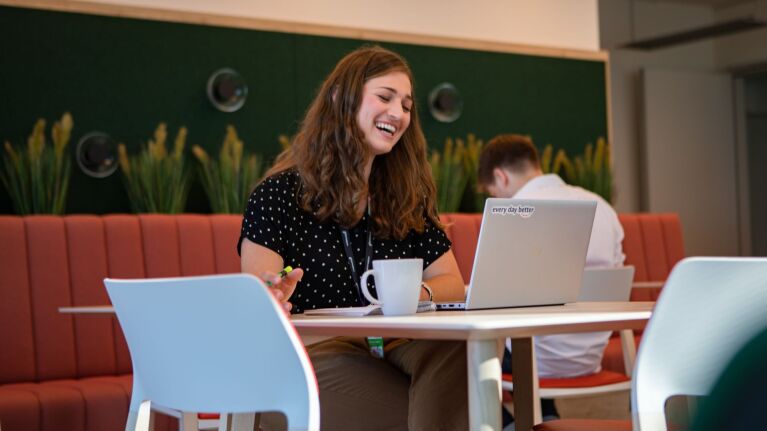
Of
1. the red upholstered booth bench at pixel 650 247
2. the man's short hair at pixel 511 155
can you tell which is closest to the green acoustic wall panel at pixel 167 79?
the man's short hair at pixel 511 155

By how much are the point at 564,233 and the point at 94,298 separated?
2719mm

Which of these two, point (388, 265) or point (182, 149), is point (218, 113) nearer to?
point (182, 149)

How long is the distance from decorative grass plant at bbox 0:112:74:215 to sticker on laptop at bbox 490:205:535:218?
10.3ft

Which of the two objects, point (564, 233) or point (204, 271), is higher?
point (564, 233)

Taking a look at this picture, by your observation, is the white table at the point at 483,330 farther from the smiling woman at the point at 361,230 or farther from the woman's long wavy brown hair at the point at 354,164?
the woman's long wavy brown hair at the point at 354,164

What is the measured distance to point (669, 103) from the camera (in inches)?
367

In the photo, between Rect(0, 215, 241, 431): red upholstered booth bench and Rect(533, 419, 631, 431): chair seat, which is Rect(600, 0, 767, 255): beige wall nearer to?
Rect(0, 215, 241, 431): red upholstered booth bench

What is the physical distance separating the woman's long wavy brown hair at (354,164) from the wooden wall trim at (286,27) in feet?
8.57

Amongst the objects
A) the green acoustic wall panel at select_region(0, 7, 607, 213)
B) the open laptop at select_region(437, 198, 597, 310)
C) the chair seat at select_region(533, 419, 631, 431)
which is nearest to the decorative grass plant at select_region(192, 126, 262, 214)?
the green acoustic wall panel at select_region(0, 7, 607, 213)

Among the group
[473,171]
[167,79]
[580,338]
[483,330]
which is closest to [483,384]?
[483,330]

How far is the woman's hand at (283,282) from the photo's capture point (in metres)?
1.71

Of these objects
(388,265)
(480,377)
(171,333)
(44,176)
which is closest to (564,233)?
(388,265)

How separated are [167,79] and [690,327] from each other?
4.03 metres

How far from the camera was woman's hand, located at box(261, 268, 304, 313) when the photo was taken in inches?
67.4
